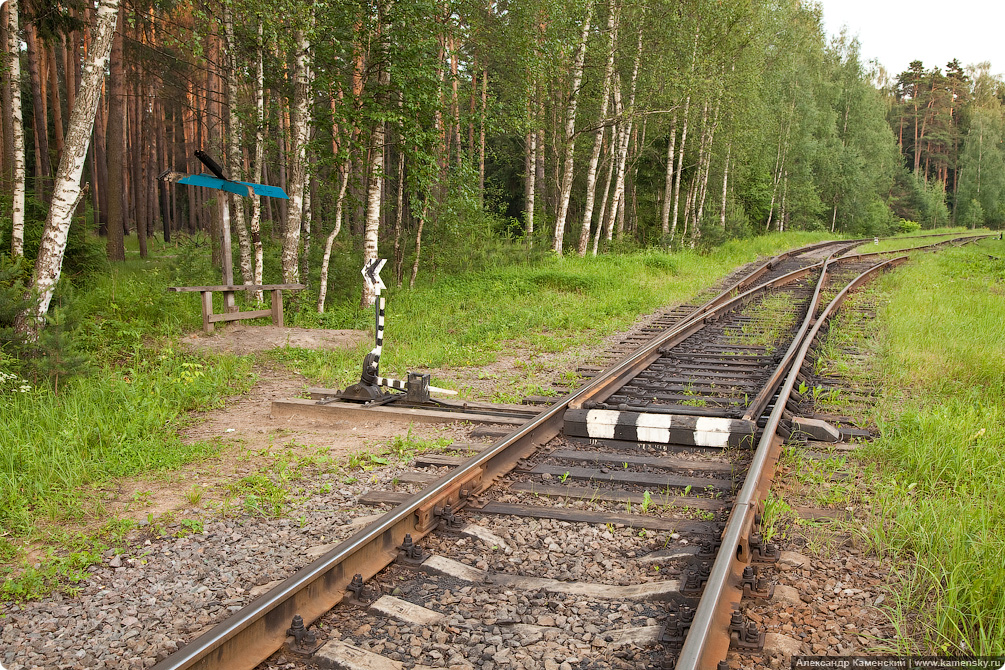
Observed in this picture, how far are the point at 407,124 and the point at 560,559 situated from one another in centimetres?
1037

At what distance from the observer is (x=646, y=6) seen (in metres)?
20.7

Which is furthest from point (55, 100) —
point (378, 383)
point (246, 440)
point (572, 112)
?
point (246, 440)

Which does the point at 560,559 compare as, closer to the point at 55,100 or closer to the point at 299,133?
the point at 299,133

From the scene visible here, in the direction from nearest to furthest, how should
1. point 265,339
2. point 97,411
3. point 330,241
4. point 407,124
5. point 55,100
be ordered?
point 97,411 → point 265,339 → point 407,124 → point 330,241 → point 55,100

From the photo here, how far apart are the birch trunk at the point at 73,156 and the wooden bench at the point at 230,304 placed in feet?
7.82

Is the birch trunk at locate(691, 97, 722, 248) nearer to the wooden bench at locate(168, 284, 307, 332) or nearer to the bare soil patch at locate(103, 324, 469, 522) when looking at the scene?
the wooden bench at locate(168, 284, 307, 332)

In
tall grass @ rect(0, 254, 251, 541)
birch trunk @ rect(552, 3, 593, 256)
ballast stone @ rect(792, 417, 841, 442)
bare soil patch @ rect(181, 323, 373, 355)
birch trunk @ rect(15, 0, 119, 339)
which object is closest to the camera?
tall grass @ rect(0, 254, 251, 541)

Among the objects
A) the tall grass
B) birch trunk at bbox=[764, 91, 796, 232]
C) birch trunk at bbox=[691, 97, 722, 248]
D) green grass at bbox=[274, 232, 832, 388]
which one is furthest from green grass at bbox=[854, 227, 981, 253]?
the tall grass

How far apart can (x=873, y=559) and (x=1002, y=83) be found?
94.4m

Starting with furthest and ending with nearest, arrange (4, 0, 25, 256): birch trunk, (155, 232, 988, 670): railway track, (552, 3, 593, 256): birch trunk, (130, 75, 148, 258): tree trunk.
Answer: (130, 75, 148, 258): tree trunk → (552, 3, 593, 256): birch trunk → (4, 0, 25, 256): birch trunk → (155, 232, 988, 670): railway track

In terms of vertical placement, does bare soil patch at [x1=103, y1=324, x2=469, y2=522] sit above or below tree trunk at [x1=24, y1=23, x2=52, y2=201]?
below

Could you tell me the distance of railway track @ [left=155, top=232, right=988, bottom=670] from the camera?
2.79 meters

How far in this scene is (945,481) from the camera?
15.0ft

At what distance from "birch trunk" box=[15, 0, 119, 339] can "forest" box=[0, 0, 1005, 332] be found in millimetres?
22
